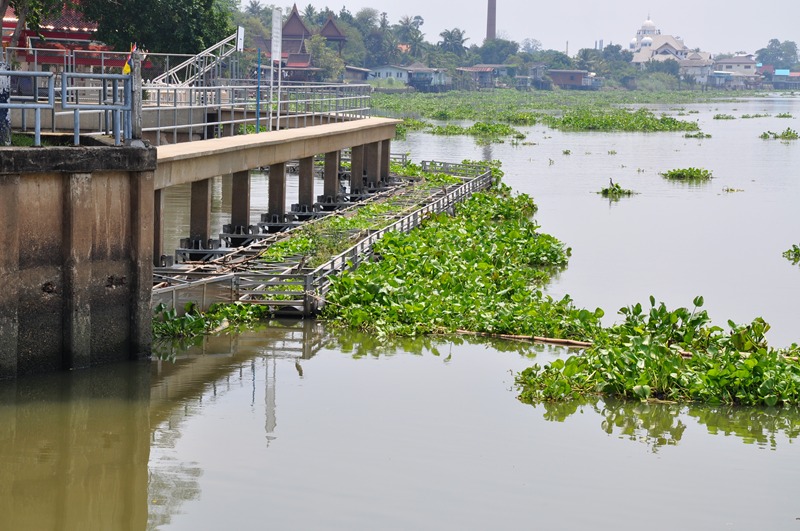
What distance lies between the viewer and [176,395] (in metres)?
16.3

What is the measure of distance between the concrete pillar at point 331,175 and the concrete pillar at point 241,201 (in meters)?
6.87

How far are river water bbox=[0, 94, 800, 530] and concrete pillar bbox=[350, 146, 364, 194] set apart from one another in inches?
→ 682

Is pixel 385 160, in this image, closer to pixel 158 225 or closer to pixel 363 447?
pixel 158 225

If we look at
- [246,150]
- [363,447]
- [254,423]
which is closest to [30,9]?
[246,150]

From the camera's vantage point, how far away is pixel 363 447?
14352 mm

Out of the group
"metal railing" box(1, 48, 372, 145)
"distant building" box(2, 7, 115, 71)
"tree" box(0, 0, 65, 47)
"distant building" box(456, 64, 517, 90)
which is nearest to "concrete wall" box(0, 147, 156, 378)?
"metal railing" box(1, 48, 372, 145)

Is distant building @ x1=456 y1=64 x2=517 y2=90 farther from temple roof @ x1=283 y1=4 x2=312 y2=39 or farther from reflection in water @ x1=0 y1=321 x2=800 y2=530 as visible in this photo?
reflection in water @ x1=0 y1=321 x2=800 y2=530

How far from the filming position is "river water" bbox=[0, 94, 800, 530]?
12.5 meters

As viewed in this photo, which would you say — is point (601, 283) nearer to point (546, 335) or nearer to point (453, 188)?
point (546, 335)

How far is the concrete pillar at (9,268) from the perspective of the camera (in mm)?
15086

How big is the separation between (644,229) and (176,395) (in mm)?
21551

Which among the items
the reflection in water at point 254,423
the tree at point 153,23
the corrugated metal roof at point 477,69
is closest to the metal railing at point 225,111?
the tree at point 153,23

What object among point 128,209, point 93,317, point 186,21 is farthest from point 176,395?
point 186,21

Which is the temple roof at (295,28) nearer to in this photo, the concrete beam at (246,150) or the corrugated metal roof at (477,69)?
the corrugated metal roof at (477,69)
